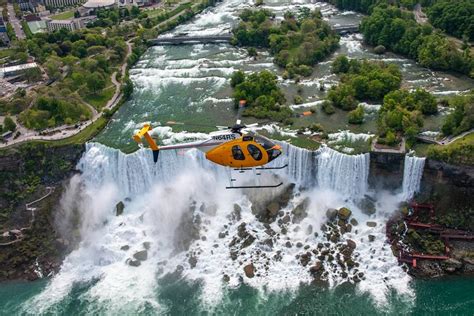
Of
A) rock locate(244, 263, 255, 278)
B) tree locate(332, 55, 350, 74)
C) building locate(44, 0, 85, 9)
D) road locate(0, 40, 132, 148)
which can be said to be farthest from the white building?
rock locate(244, 263, 255, 278)

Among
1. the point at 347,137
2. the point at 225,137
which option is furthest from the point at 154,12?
the point at 225,137

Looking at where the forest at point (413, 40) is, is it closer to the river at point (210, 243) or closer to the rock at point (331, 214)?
the river at point (210, 243)

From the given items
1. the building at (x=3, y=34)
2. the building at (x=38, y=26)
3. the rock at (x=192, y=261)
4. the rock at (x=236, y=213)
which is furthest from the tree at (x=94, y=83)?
the building at (x=38, y=26)

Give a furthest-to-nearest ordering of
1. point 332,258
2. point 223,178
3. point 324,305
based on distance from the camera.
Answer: point 223,178 < point 332,258 < point 324,305

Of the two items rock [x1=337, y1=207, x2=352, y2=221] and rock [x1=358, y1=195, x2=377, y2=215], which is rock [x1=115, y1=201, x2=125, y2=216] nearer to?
rock [x1=337, y1=207, x2=352, y2=221]

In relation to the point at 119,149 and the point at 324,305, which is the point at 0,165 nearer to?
the point at 119,149

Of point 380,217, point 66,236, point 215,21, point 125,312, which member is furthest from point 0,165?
point 215,21
